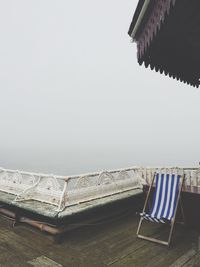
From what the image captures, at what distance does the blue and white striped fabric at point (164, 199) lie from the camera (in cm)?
509

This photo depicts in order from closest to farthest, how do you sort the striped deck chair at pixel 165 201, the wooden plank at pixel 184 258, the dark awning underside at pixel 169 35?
the dark awning underside at pixel 169 35 < the wooden plank at pixel 184 258 < the striped deck chair at pixel 165 201

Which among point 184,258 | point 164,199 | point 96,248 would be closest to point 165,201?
point 164,199

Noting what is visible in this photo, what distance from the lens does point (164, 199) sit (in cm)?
545

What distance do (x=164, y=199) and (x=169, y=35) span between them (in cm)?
372

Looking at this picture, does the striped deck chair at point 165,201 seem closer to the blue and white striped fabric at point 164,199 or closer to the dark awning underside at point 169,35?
the blue and white striped fabric at point 164,199

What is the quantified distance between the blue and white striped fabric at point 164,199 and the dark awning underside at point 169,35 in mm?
2426

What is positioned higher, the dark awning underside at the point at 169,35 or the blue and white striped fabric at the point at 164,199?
the dark awning underside at the point at 169,35

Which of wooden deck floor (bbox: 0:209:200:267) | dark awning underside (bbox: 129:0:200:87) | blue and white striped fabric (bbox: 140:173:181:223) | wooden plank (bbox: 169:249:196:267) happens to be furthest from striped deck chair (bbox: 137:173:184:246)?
dark awning underside (bbox: 129:0:200:87)

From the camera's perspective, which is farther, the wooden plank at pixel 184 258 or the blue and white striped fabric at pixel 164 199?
the blue and white striped fabric at pixel 164 199

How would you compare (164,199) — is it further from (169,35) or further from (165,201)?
(169,35)

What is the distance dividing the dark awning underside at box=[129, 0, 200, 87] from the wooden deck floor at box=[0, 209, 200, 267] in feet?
11.2

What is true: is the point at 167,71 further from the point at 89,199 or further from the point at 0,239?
the point at 0,239

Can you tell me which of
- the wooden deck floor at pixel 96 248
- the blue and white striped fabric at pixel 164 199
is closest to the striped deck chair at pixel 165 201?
the blue and white striped fabric at pixel 164 199

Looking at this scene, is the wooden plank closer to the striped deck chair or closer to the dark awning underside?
the striped deck chair
